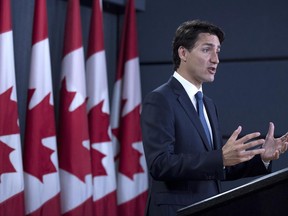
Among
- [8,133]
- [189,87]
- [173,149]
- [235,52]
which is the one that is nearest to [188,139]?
[173,149]

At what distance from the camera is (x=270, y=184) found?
1.02 m

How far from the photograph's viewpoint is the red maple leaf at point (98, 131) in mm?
3260

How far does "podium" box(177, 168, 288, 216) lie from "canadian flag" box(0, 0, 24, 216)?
5.86 feet

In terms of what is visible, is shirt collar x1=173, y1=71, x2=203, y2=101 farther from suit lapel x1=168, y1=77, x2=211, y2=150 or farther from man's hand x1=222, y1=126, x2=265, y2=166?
man's hand x1=222, y1=126, x2=265, y2=166

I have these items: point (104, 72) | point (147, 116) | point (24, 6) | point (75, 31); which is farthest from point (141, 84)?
point (147, 116)

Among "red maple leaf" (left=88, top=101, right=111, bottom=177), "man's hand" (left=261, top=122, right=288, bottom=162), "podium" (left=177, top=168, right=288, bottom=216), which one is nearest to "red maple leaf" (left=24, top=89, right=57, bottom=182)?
"red maple leaf" (left=88, top=101, right=111, bottom=177)

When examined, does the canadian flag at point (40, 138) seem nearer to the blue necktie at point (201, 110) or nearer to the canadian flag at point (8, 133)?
the canadian flag at point (8, 133)

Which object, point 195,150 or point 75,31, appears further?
point 75,31

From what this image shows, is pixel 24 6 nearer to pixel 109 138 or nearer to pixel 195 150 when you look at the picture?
pixel 109 138

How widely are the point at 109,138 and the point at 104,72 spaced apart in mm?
382

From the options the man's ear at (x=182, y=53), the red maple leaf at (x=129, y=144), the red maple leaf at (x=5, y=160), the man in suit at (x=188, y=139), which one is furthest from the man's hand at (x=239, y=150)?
the red maple leaf at (x=129, y=144)

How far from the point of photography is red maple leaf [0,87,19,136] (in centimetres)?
272

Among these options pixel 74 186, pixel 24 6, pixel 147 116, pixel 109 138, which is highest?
pixel 24 6

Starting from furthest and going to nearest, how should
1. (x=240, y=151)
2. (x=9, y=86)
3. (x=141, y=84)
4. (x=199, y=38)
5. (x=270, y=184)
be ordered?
1. (x=141, y=84)
2. (x=9, y=86)
3. (x=199, y=38)
4. (x=240, y=151)
5. (x=270, y=184)
